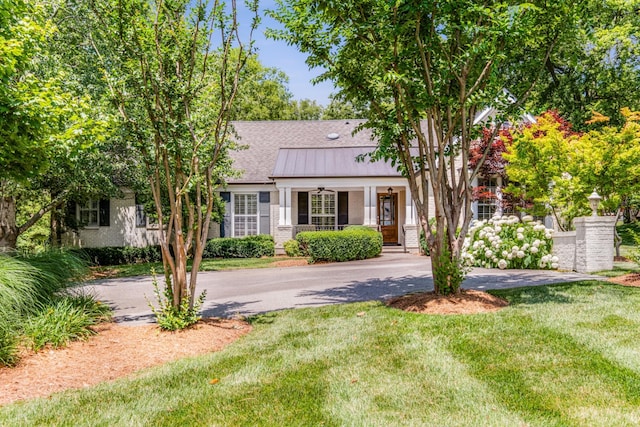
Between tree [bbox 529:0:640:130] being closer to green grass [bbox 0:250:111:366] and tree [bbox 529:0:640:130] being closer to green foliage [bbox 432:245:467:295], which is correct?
green foliage [bbox 432:245:467:295]

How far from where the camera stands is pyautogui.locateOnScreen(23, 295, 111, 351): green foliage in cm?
542

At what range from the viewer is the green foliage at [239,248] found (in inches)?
741

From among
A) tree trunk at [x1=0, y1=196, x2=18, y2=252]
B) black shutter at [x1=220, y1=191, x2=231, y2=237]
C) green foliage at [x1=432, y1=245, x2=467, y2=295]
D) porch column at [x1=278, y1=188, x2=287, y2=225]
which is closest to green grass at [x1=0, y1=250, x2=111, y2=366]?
green foliage at [x1=432, y1=245, x2=467, y2=295]

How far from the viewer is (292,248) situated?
18312mm

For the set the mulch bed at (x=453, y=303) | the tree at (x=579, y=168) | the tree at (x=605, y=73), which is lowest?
the mulch bed at (x=453, y=303)

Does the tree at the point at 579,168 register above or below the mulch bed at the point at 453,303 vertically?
above

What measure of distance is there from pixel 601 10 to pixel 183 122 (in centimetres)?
2394

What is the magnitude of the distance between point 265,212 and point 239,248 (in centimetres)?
234

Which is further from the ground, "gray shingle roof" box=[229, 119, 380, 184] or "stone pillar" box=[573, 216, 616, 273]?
"gray shingle roof" box=[229, 119, 380, 184]

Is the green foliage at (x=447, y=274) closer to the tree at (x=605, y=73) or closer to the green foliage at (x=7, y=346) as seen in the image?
the green foliage at (x=7, y=346)

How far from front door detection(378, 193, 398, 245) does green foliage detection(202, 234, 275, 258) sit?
18.4 feet

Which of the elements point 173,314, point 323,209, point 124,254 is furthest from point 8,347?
point 323,209

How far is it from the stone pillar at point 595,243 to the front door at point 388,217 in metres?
10.2

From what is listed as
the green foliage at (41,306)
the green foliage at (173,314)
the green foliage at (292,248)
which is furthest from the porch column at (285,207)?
the green foliage at (173,314)
